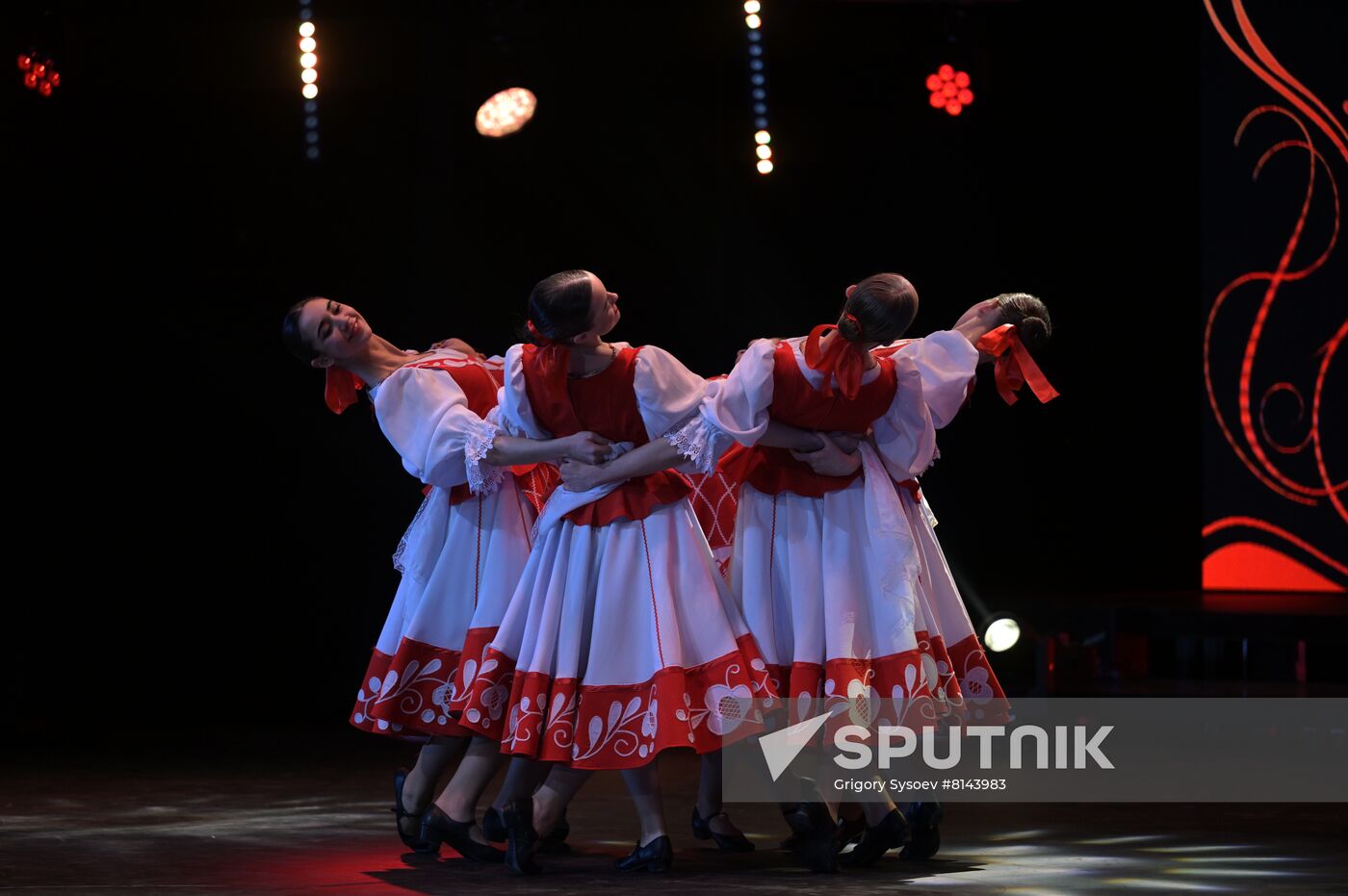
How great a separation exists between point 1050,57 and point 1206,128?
70 centimetres

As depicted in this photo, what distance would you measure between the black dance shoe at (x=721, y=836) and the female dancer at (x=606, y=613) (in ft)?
1.05

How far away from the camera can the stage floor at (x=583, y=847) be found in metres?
2.70

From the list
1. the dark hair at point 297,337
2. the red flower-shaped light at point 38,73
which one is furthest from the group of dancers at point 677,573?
the red flower-shaped light at point 38,73

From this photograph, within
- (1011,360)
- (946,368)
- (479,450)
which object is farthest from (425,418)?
(1011,360)

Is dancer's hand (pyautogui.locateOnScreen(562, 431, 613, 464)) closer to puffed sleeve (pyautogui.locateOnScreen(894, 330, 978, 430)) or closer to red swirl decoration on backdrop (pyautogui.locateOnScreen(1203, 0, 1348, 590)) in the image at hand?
puffed sleeve (pyautogui.locateOnScreen(894, 330, 978, 430))

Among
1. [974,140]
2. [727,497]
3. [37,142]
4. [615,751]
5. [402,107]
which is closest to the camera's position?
[615,751]

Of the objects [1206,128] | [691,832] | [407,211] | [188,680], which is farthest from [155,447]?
[1206,128]

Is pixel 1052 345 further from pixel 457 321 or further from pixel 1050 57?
pixel 457 321

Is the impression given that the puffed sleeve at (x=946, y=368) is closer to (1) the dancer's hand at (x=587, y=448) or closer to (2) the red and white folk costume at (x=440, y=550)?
(1) the dancer's hand at (x=587, y=448)

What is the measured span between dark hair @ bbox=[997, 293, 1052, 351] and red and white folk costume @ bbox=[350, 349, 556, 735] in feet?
3.40

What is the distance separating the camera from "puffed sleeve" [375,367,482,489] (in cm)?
305

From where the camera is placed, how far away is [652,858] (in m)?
2.83

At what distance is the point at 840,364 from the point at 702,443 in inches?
11.6

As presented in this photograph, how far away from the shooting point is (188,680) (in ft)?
18.7
